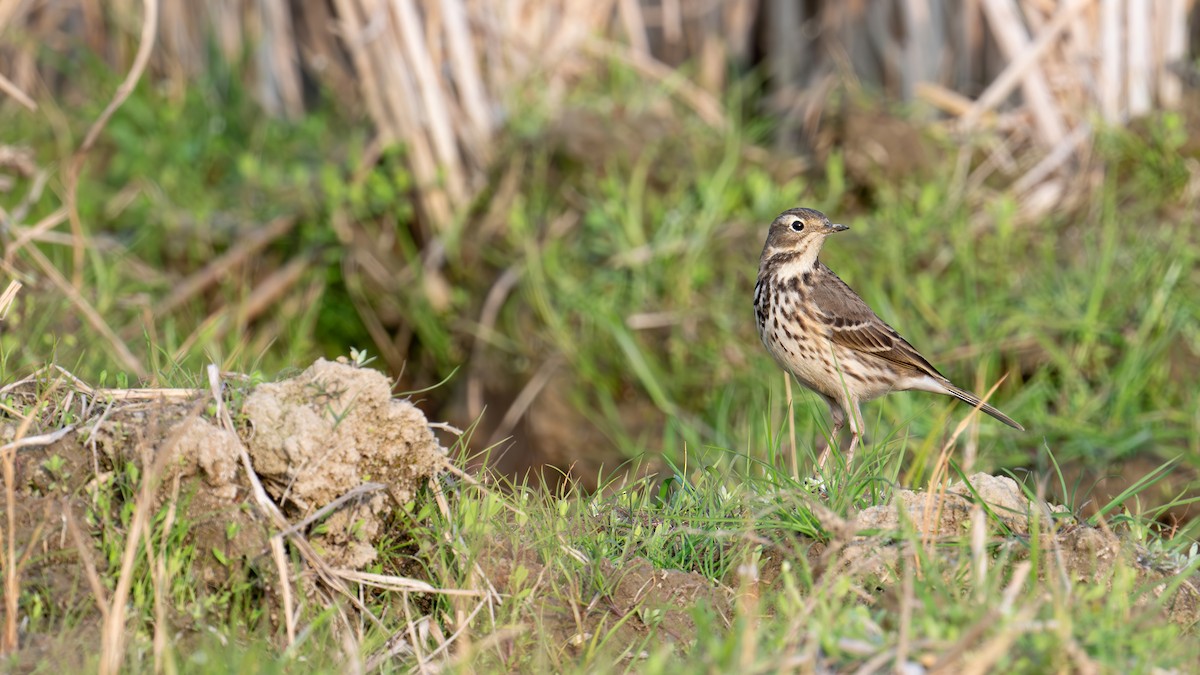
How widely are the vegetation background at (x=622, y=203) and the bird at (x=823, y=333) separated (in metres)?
0.56

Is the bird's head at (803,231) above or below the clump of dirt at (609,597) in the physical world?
above

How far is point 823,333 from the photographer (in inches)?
229

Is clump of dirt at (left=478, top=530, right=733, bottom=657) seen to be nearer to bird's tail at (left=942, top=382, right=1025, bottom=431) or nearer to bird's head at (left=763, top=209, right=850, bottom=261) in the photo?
bird's tail at (left=942, top=382, right=1025, bottom=431)

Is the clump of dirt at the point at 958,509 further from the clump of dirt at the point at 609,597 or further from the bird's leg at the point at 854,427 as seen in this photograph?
the clump of dirt at the point at 609,597

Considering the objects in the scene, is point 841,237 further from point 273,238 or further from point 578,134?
point 273,238

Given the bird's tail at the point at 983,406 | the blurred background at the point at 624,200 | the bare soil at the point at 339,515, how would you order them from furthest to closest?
the blurred background at the point at 624,200, the bird's tail at the point at 983,406, the bare soil at the point at 339,515

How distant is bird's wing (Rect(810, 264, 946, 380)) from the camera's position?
590 cm

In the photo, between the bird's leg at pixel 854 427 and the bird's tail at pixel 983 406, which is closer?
the bird's leg at pixel 854 427

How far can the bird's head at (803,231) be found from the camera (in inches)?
240

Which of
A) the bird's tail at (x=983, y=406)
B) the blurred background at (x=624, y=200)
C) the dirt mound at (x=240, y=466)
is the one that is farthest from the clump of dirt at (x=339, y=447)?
the blurred background at (x=624, y=200)

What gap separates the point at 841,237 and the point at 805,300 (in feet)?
8.46

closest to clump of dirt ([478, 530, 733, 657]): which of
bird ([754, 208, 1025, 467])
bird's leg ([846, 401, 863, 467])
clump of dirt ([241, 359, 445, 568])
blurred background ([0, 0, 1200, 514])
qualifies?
clump of dirt ([241, 359, 445, 568])

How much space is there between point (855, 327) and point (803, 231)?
47 centimetres

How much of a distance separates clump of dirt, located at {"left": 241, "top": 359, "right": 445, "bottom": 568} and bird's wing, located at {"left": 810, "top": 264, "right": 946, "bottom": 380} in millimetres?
2180
